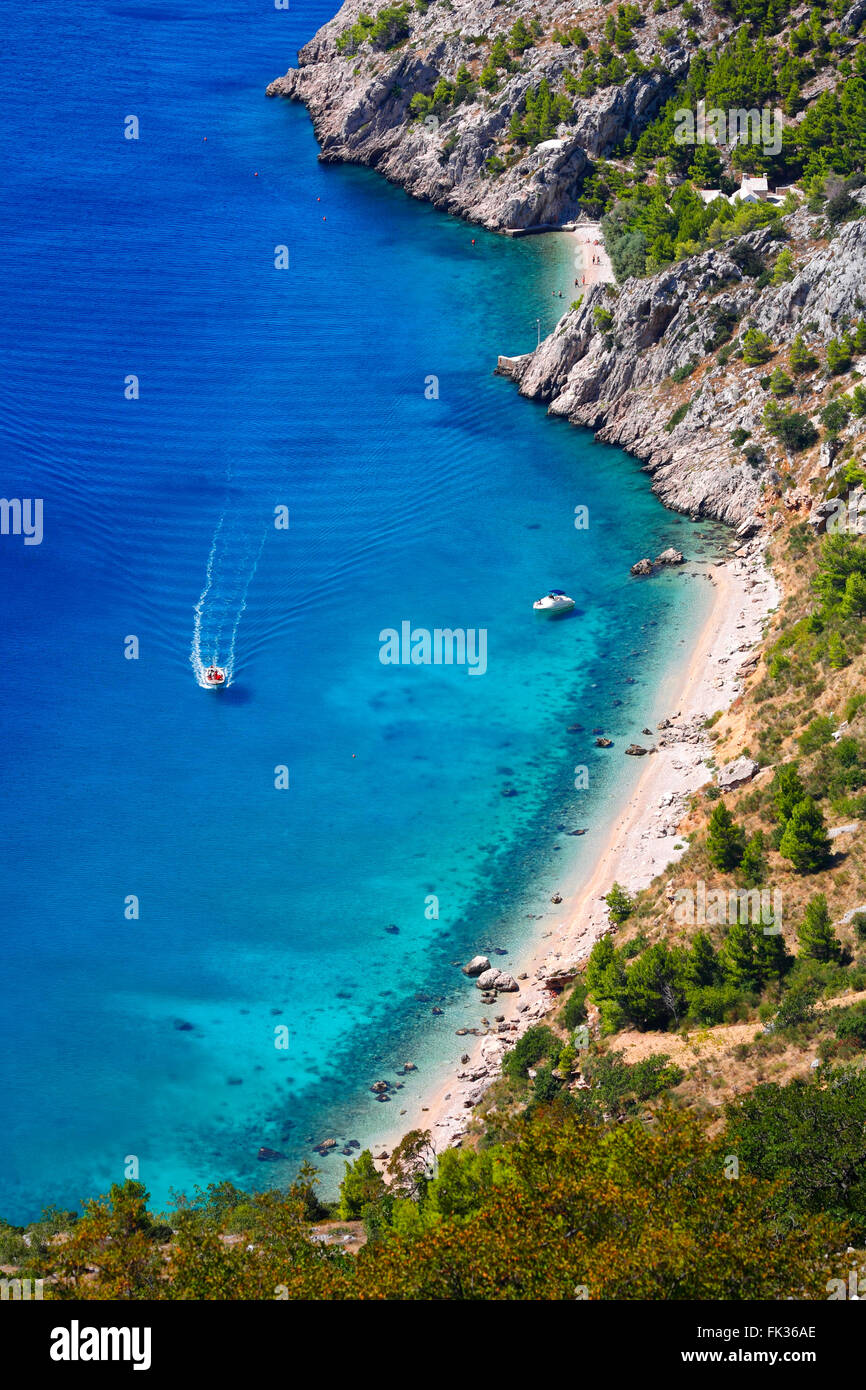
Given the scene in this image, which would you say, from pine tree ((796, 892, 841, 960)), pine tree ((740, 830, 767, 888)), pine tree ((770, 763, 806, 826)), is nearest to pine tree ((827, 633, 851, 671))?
pine tree ((770, 763, 806, 826))

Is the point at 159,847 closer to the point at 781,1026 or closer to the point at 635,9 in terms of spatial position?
the point at 781,1026

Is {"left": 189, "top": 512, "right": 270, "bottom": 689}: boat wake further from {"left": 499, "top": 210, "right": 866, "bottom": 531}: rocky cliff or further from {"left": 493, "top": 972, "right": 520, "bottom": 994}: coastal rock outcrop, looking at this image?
{"left": 493, "top": 972, "right": 520, "bottom": 994}: coastal rock outcrop

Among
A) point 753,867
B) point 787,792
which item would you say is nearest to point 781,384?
point 787,792

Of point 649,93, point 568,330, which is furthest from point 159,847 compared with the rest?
point 649,93

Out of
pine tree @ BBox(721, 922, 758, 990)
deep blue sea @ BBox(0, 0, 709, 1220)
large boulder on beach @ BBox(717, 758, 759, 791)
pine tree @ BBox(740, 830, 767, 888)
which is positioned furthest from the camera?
large boulder on beach @ BBox(717, 758, 759, 791)

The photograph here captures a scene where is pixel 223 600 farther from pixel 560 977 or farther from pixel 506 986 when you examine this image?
pixel 560 977
